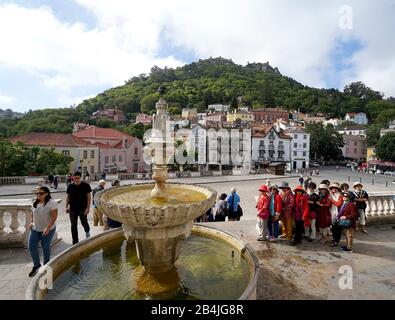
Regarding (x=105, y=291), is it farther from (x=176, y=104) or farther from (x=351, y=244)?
(x=176, y=104)

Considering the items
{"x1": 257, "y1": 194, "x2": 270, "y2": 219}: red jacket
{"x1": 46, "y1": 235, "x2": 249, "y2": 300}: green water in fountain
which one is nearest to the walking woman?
{"x1": 46, "y1": 235, "x2": 249, "y2": 300}: green water in fountain

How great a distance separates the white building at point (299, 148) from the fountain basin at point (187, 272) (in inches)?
2573

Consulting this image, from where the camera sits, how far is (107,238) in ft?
21.9

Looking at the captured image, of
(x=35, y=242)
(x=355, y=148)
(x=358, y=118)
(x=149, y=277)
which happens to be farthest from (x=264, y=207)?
(x=358, y=118)

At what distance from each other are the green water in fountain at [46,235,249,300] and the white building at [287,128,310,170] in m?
65.6

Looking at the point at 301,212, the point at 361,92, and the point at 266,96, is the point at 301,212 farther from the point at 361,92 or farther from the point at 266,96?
the point at 361,92

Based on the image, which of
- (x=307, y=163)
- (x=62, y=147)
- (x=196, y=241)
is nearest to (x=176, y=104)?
(x=307, y=163)

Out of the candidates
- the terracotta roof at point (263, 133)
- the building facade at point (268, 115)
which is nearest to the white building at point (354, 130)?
the building facade at point (268, 115)

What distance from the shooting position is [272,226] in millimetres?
7766

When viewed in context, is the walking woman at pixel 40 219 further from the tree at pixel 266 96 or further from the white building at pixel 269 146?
the tree at pixel 266 96

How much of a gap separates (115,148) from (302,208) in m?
46.3

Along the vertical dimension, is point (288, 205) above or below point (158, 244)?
above

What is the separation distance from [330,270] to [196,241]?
10.4ft

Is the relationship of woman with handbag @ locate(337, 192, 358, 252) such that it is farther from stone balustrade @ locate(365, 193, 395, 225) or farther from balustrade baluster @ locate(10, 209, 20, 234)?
balustrade baluster @ locate(10, 209, 20, 234)
